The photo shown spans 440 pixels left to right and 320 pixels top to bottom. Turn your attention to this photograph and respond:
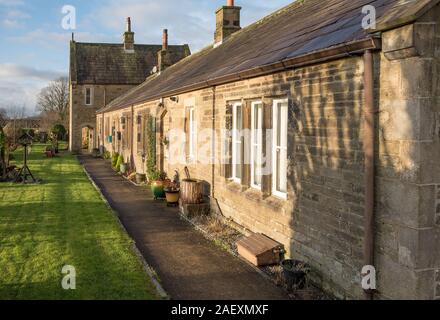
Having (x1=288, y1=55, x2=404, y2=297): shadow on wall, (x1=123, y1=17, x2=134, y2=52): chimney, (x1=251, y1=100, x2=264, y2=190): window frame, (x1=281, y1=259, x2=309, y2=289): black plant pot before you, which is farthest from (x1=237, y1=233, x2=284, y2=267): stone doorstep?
(x1=123, y1=17, x2=134, y2=52): chimney

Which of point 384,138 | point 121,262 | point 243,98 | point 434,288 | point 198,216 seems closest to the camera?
point 434,288

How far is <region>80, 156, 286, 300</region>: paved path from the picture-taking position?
6430 millimetres

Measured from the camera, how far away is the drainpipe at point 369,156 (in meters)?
5.24

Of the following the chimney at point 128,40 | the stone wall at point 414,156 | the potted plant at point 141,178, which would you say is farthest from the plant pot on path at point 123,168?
the chimney at point 128,40

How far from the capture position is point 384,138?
5195 millimetres

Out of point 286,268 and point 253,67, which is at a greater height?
point 253,67

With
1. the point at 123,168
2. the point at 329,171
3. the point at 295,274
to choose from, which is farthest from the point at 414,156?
the point at 123,168

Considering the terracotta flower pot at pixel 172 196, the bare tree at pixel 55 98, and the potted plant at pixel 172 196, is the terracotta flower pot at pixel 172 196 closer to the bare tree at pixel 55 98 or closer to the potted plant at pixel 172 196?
the potted plant at pixel 172 196

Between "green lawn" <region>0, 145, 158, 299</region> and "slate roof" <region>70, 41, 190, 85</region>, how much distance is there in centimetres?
2684

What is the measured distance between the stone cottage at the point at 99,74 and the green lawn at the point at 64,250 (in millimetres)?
26203
